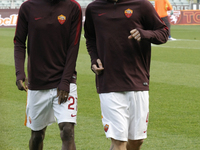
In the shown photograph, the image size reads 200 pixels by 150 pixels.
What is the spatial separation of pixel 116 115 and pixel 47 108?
774 mm

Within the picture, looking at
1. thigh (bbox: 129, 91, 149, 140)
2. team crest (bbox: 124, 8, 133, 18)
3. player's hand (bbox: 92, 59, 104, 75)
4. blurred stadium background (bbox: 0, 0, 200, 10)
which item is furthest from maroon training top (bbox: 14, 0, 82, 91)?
blurred stadium background (bbox: 0, 0, 200, 10)

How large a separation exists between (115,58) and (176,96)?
446cm

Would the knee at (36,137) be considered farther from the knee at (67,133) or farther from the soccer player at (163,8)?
the soccer player at (163,8)

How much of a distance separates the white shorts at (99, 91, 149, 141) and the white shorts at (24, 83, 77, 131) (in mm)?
369

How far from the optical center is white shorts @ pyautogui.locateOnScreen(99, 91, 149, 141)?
Result: 3854 millimetres

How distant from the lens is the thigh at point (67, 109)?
162 inches

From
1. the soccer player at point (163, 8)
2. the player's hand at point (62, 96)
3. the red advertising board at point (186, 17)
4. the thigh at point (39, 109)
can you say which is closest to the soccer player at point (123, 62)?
the player's hand at point (62, 96)

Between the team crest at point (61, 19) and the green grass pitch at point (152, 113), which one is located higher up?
the team crest at point (61, 19)

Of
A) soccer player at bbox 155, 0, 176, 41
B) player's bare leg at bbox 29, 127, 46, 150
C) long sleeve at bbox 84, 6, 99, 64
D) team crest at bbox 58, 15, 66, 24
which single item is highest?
team crest at bbox 58, 15, 66, 24

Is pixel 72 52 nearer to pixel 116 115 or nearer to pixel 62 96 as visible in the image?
pixel 62 96

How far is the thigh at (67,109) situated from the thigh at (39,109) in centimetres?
10

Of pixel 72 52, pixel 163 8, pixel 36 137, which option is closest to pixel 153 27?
pixel 72 52

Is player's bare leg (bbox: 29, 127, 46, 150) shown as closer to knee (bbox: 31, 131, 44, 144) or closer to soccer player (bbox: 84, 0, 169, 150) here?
knee (bbox: 31, 131, 44, 144)

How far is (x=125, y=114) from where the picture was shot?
3.89m
